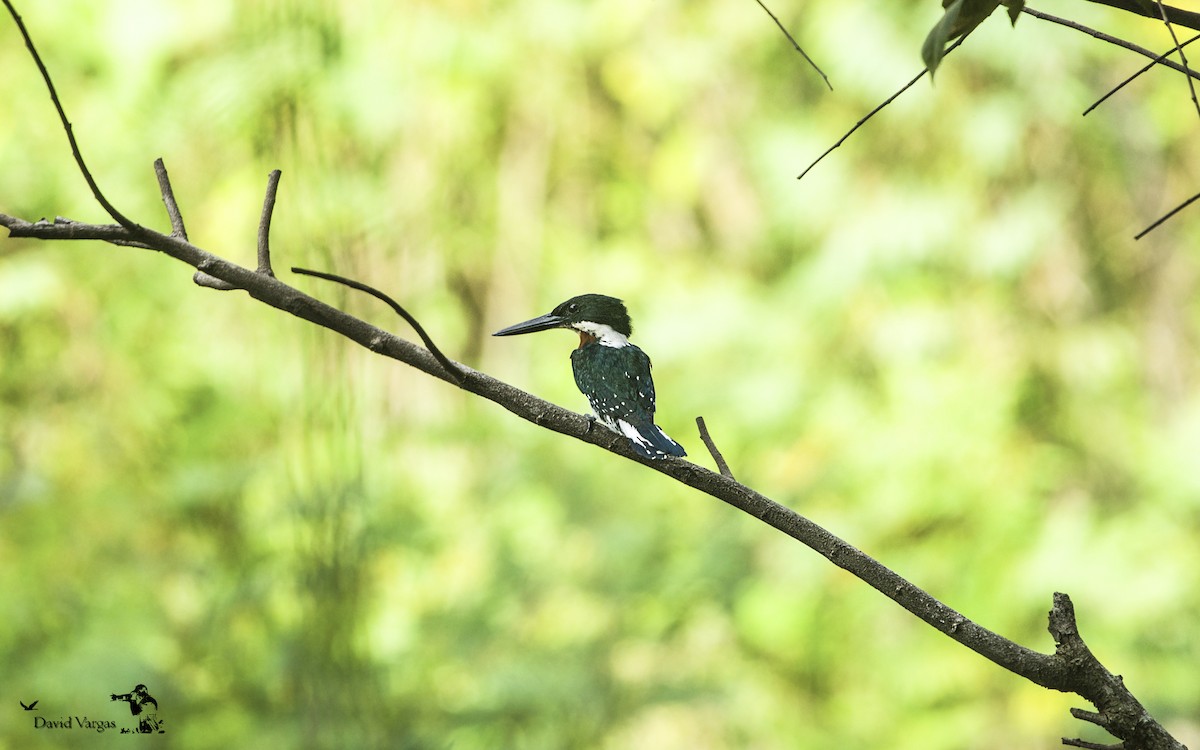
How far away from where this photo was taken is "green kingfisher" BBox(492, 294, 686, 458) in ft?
3.64

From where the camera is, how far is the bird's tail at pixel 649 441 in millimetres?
911

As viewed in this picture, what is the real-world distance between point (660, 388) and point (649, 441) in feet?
11.1

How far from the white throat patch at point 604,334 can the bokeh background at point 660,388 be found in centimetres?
179

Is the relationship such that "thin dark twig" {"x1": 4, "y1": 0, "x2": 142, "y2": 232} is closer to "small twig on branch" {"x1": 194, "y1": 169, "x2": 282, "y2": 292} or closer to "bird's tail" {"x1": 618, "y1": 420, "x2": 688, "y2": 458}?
"small twig on branch" {"x1": 194, "y1": 169, "x2": 282, "y2": 292}

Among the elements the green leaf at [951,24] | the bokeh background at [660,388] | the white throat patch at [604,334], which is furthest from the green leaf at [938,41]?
the bokeh background at [660,388]

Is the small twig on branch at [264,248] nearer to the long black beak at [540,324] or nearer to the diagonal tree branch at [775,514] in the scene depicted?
the diagonal tree branch at [775,514]

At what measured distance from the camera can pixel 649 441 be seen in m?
0.99

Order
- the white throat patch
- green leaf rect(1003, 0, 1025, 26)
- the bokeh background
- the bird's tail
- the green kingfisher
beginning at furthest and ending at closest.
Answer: the bokeh background < the white throat patch < the green kingfisher < the bird's tail < green leaf rect(1003, 0, 1025, 26)

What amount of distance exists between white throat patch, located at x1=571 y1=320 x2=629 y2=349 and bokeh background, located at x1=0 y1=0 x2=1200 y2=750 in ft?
5.88

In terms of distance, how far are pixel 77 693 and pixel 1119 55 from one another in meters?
4.11

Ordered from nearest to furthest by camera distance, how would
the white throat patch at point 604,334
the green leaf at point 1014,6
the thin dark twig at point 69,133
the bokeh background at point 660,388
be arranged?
the thin dark twig at point 69,133
the green leaf at point 1014,6
the white throat patch at point 604,334
the bokeh background at point 660,388

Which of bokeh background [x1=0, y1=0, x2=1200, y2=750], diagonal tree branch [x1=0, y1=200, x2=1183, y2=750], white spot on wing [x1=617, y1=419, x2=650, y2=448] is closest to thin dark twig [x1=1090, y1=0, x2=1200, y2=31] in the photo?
diagonal tree branch [x1=0, y1=200, x2=1183, y2=750]

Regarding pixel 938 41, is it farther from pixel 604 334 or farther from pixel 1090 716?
pixel 604 334

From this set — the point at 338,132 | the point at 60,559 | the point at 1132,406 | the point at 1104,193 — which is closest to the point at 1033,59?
the point at 1104,193
